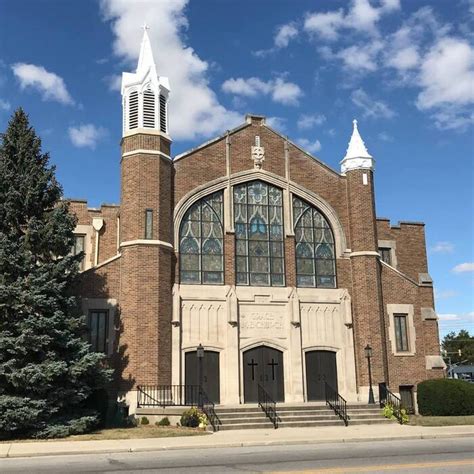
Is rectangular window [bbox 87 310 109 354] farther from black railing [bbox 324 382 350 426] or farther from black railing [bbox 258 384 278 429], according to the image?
black railing [bbox 324 382 350 426]

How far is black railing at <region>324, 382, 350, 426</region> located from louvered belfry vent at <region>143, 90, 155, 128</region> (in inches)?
505

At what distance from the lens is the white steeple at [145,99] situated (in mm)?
25000

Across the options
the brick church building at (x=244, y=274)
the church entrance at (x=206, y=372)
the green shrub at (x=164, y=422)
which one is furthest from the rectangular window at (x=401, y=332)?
the green shrub at (x=164, y=422)

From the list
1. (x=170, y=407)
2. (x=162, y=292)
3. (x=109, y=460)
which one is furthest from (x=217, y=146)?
(x=109, y=460)

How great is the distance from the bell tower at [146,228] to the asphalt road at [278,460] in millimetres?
7838

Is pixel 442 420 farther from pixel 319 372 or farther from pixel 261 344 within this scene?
pixel 261 344

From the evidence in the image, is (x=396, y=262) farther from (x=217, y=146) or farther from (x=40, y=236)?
(x=40, y=236)

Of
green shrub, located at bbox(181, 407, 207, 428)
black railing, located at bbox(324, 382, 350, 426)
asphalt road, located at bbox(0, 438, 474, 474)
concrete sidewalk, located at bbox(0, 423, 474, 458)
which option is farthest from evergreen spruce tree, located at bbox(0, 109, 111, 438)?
black railing, located at bbox(324, 382, 350, 426)

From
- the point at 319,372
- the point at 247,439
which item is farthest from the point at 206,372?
the point at 247,439

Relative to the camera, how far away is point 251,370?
24641 mm

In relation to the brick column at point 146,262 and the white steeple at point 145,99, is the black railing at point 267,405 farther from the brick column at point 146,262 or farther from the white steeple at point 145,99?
the white steeple at point 145,99

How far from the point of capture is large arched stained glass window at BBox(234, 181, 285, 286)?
2583 centimetres

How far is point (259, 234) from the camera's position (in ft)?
86.1

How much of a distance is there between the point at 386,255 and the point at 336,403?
9.40 metres
